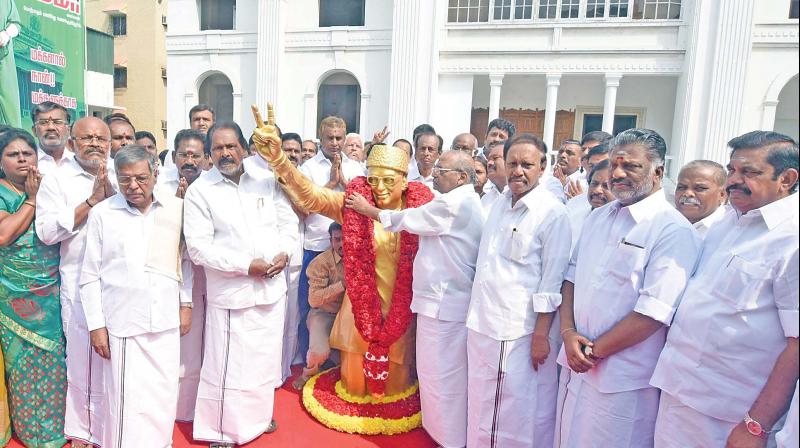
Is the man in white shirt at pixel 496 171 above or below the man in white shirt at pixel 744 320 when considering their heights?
above

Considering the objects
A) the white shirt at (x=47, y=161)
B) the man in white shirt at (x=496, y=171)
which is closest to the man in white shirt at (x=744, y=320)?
the man in white shirt at (x=496, y=171)

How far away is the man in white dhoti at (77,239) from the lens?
113 inches

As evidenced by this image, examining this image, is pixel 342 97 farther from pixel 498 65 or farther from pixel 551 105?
pixel 551 105

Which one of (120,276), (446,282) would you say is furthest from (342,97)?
(120,276)

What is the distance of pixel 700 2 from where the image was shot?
493 inches

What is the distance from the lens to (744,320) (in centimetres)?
194

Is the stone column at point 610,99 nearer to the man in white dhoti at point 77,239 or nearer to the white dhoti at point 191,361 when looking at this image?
the white dhoti at point 191,361

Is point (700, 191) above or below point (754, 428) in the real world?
above

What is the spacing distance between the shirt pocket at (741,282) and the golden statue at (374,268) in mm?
1985

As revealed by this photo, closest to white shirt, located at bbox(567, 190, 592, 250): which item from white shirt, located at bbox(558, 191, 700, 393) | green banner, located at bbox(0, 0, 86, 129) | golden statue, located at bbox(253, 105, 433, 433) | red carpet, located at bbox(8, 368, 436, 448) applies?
white shirt, located at bbox(558, 191, 700, 393)

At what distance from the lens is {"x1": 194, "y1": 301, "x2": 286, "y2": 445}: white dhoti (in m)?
3.15

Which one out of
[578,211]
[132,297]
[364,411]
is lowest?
[364,411]

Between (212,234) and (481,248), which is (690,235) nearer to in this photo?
(481,248)

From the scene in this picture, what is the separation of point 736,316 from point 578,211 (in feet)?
5.75
